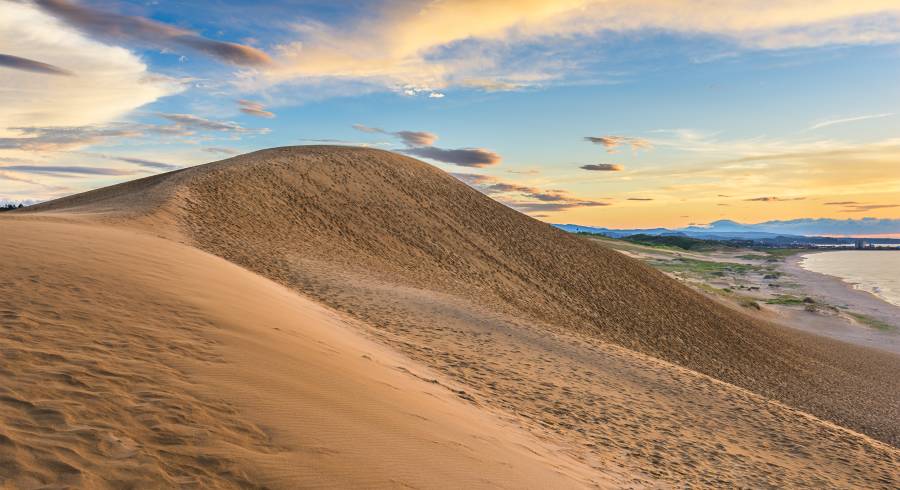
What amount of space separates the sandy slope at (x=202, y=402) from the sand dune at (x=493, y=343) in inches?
2.7

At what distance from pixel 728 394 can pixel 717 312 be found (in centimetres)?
2174

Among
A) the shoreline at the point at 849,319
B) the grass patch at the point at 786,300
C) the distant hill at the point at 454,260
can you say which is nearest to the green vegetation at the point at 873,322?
the shoreline at the point at 849,319

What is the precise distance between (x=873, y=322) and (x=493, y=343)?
48.1 metres

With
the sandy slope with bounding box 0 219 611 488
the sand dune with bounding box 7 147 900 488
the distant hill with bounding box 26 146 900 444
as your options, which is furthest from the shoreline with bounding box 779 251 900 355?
the sandy slope with bounding box 0 219 611 488

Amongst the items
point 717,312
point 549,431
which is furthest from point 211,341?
point 717,312

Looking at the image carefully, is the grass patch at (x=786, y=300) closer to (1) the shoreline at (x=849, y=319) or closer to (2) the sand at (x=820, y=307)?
(2) the sand at (x=820, y=307)

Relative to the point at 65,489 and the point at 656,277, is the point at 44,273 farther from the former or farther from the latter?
the point at 656,277

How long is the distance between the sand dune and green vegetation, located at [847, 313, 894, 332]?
586 inches

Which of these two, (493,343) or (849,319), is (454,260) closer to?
(493,343)

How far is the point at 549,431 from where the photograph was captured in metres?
10.3

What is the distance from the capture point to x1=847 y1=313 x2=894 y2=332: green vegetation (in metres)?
45.4

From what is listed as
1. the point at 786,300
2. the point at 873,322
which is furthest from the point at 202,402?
the point at 786,300

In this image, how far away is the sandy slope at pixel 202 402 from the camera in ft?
16.6

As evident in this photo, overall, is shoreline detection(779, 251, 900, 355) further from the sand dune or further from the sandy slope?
the sandy slope
